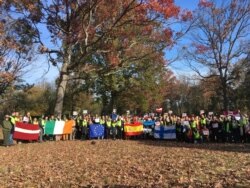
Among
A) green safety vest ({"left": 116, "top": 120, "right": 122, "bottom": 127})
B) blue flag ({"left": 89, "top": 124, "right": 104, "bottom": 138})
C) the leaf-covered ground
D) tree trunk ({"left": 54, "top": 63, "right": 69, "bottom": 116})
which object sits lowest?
the leaf-covered ground

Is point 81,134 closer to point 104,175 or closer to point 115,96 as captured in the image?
point 104,175

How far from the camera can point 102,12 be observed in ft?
87.9

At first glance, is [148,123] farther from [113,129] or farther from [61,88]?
[61,88]

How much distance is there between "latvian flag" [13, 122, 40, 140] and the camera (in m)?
22.5

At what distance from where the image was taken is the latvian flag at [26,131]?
2245 cm

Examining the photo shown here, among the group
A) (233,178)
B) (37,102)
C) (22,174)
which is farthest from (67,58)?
(37,102)

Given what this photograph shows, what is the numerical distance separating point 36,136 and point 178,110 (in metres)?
61.4

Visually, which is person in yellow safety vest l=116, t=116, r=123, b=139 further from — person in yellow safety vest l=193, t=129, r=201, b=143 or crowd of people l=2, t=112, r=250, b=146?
person in yellow safety vest l=193, t=129, r=201, b=143

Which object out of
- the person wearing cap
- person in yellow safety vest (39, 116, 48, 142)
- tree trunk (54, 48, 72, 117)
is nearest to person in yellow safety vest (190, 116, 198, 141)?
person in yellow safety vest (39, 116, 48, 142)

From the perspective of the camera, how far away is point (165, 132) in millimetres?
26031

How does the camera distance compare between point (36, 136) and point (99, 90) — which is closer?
point (36, 136)

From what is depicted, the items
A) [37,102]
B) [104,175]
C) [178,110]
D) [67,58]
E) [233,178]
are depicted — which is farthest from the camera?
[178,110]

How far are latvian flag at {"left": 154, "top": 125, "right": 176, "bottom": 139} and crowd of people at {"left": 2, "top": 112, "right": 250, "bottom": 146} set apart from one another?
1.09 feet

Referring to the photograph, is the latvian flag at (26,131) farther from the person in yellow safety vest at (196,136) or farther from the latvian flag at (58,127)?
the person in yellow safety vest at (196,136)
